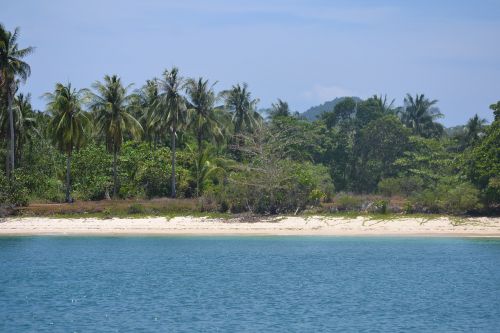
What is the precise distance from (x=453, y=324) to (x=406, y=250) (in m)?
17.8

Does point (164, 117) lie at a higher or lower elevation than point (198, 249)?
higher

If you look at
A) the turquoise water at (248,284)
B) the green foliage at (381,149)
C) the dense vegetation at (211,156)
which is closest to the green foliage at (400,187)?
the dense vegetation at (211,156)

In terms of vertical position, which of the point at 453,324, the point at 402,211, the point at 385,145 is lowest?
the point at 453,324

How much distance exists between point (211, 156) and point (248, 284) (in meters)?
32.9

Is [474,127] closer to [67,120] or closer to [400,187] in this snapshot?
[400,187]

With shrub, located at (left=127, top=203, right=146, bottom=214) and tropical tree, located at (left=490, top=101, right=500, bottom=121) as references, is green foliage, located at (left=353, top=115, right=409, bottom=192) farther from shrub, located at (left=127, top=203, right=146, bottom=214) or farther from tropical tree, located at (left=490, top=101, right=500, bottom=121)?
shrub, located at (left=127, top=203, right=146, bottom=214)

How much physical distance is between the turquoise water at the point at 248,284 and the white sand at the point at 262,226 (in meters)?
1.28

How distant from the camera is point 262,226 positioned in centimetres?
4709

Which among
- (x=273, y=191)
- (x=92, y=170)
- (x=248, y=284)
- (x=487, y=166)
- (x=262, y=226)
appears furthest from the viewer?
(x=92, y=170)

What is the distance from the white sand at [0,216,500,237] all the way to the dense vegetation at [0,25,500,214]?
2.13m

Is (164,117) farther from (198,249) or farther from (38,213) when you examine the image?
(198,249)

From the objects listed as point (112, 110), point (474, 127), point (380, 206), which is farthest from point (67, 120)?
point (474, 127)

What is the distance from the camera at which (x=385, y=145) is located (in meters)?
74.9

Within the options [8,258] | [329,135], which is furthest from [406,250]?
[329,135]
